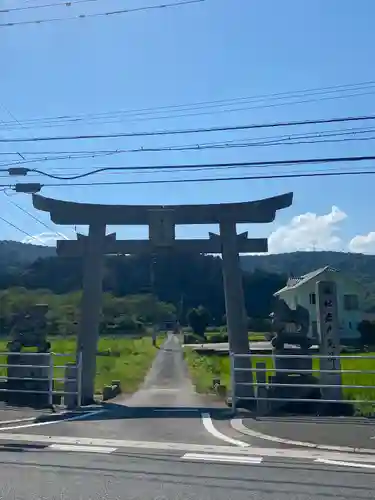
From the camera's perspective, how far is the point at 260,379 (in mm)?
13078

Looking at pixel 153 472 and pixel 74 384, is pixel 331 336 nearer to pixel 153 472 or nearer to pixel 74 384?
pixel 74 384

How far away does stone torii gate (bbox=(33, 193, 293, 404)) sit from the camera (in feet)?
54.7

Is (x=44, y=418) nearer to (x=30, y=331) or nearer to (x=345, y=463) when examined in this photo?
(x=30, y=331)

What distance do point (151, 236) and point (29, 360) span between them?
15.0ft

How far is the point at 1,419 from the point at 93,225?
6699 millimetres

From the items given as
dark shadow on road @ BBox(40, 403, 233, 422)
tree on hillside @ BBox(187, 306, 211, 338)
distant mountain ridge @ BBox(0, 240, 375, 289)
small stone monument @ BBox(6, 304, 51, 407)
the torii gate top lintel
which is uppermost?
distant mountain ridge @ BBox(0, 240, 375, 289)

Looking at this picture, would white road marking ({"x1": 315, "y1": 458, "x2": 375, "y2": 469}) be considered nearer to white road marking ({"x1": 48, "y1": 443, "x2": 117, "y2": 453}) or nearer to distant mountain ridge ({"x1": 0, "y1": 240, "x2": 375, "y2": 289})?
white road marking ({"x1": 48, "y1": 443, "x2": 117, "y2": 453})

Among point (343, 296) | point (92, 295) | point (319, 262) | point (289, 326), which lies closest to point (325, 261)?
point (319, 262)

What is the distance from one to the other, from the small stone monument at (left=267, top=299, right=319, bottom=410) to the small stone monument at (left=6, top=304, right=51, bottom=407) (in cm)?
511

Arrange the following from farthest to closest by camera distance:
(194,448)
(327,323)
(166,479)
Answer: (327,323), (194,448), (166,479)

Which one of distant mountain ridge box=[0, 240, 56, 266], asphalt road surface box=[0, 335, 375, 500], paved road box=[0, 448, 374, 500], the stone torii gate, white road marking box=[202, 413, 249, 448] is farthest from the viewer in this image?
distant mountain ridge box=[0, 240, 56, 266]

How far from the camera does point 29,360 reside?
14.8m

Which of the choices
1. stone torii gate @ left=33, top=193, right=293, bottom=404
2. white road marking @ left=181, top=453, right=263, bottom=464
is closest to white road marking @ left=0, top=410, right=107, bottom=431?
stone torii gate @ left=33, top=193, right=293, bottom=404

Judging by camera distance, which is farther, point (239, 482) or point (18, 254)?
point (18, 254)
